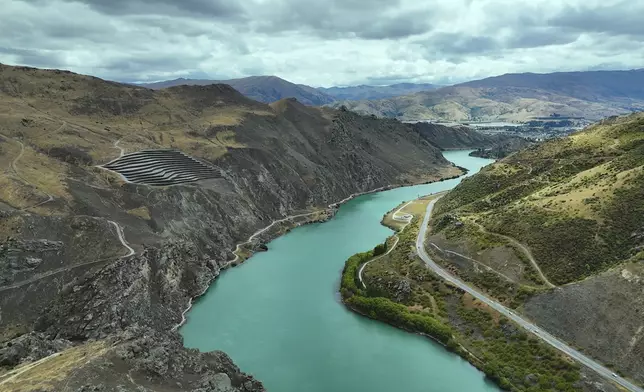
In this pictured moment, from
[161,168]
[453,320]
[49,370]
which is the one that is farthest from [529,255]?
[161,168]

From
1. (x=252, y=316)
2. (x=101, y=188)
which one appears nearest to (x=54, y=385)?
(x=252, y=316)

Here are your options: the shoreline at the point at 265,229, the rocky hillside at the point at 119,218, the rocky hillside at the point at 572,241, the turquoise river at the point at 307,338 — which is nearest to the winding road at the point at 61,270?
the rocky hillside at the point at 119,218

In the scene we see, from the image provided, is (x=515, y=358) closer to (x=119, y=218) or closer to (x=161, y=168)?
(x=119, y=218)

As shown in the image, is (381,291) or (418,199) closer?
(381,291)

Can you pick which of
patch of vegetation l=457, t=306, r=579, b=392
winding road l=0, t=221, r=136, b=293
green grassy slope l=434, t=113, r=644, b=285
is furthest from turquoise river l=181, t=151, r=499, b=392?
green grassy slope l=434, t=113, r=644, b=285

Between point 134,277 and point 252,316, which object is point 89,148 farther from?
point 252,316
